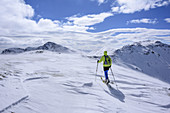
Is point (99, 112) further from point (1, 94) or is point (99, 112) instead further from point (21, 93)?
point (1, 94)

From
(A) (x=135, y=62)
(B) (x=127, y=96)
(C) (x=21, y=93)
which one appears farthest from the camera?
(A) (x=135, y=62)

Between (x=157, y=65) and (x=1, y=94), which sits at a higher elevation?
(x=1, y=94)

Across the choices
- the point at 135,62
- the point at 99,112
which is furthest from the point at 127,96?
the point at 135,62

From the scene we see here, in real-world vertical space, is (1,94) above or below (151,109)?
above

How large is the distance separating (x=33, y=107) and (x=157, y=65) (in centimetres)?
22339

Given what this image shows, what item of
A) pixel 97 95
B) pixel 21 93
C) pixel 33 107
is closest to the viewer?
pixel 33 107

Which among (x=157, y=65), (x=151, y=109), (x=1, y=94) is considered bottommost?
(x=157, y=65)

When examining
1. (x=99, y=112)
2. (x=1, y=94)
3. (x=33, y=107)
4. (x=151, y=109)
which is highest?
(x=1, y=94)

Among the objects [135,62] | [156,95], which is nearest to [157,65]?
[135,62]

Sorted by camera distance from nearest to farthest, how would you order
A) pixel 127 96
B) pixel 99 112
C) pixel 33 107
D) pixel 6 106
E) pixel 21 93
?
pixel 6 106 < pixel 33 107 < pixel 99 112 < pixel 21 93 < pixel 127 96

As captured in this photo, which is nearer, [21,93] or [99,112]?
[99,112]

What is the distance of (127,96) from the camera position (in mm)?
7324

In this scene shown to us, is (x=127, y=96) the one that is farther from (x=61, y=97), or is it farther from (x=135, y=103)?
(x=61, y=97)

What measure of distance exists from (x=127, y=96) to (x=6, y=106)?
6528 millimetres
